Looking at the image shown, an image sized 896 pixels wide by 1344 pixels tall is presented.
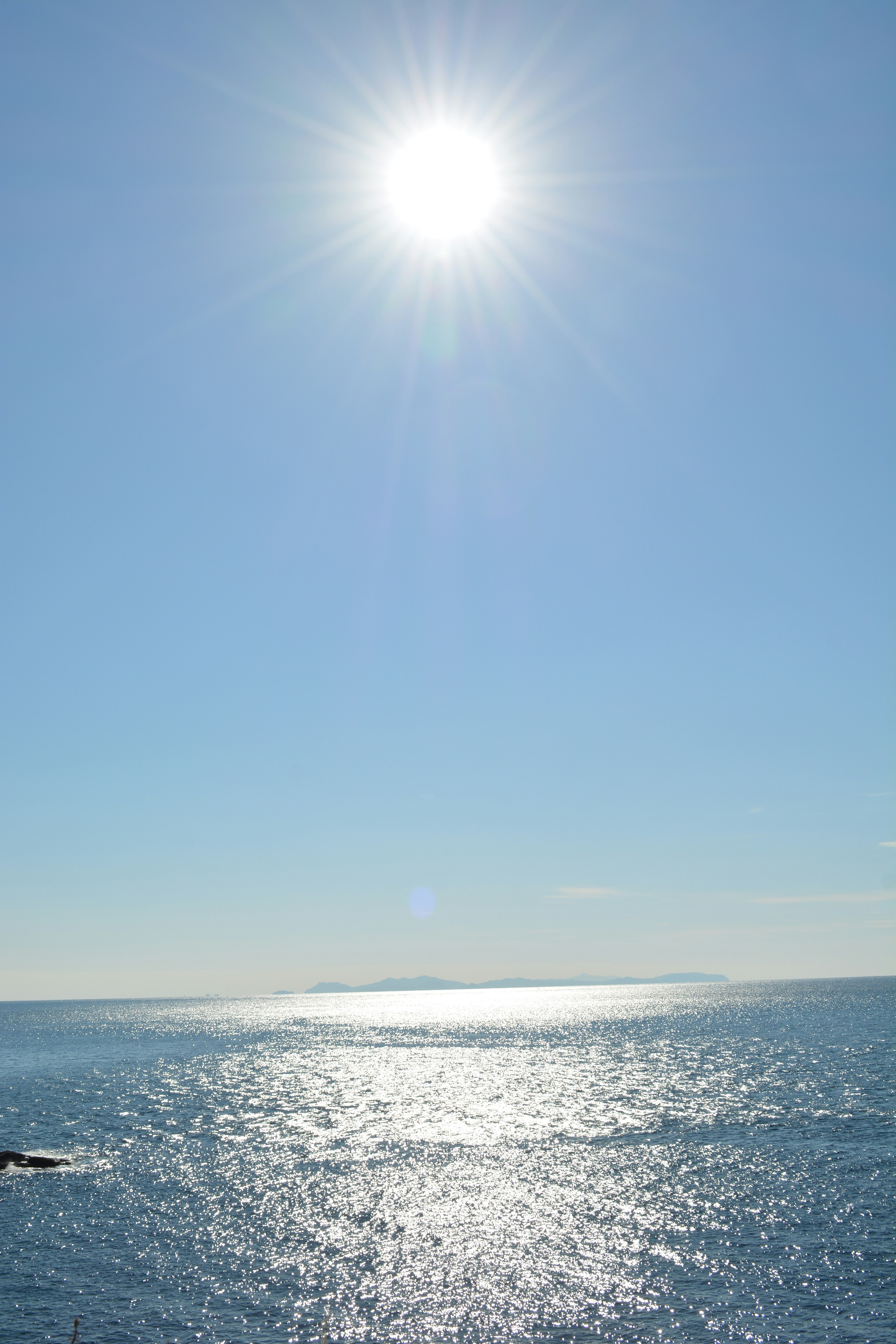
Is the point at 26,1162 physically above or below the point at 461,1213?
below

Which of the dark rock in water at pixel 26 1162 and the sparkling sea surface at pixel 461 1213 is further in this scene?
the dark rock in water at pixel 26 1162

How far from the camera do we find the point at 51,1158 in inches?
2638

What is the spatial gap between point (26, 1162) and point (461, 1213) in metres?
37.7

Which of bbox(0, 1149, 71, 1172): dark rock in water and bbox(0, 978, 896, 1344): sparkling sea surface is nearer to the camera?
bbox(0, 978, 896, 1344): sparkling sea surface

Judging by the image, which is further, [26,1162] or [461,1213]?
[26,1162]

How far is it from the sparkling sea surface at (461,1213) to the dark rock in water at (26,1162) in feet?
7.28

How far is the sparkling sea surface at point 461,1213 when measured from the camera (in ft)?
117

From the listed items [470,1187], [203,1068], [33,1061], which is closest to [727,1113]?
[470,1187]

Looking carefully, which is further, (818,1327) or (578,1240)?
(578,1240)

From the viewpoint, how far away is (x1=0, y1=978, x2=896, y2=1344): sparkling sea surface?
3556 cm

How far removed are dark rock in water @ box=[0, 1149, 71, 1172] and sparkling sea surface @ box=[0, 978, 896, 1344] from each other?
2218 mm

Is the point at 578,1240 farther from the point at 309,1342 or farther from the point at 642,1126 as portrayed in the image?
the point at 642,1126

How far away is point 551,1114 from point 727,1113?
16813 millimetres

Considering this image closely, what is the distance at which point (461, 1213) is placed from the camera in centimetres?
4941
